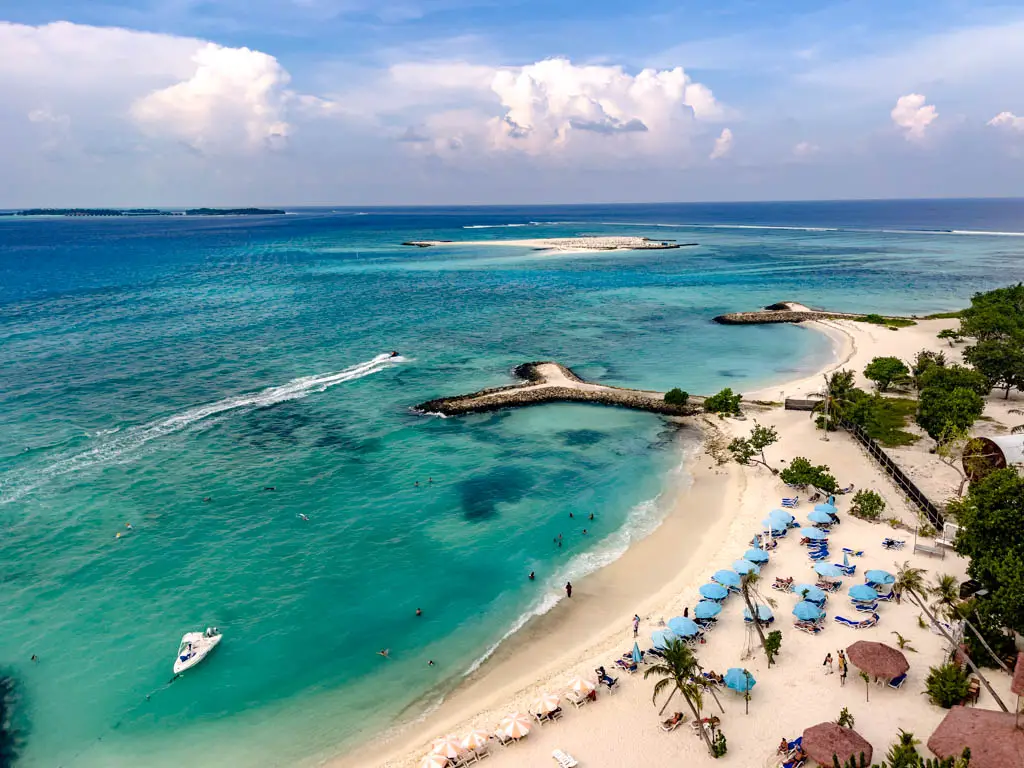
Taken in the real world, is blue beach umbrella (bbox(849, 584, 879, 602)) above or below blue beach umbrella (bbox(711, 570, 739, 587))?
above

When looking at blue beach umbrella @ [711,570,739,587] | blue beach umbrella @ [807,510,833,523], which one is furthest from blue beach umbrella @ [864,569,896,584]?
blue beach umbrella @ [711,570,739,587]

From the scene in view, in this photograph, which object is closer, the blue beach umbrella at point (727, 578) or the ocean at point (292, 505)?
the ocean at point (292, 505)

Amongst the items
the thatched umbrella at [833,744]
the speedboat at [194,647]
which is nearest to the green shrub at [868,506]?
the thatched umbrella at [833,744]

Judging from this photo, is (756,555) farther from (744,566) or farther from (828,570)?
(828,570)

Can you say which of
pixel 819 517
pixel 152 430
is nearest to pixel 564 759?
pixel 819 517

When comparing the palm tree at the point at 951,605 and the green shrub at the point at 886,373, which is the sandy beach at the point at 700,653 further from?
the green shrub at the point at 886,373

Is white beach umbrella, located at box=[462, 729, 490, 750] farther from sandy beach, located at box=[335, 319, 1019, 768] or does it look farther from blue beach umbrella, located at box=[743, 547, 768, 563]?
blue beach umbrella, located at box=[743, 547, 768, 563]
